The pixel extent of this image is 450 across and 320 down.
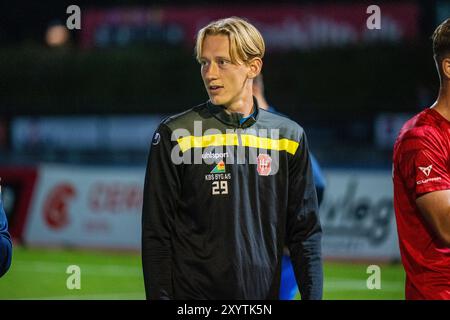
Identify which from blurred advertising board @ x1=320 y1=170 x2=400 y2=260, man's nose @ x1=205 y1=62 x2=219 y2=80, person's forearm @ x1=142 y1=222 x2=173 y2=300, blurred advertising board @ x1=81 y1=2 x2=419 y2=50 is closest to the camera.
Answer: person's forearm @ x1=142 y1=222 x2=173 y2=300

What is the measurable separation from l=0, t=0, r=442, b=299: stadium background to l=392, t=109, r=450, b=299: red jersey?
24.5 feet

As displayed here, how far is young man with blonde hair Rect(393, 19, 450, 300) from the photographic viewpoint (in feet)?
13.9

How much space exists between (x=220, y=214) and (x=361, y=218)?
34.6ft

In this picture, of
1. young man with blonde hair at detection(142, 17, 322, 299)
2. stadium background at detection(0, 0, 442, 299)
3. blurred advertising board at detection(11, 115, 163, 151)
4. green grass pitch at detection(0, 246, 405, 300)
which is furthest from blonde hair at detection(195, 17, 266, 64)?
blurred advertising board at detection(11, 115, 163, 151)

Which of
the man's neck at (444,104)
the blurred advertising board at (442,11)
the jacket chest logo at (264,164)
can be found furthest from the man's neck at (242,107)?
the blurred advertising board at (442,11)

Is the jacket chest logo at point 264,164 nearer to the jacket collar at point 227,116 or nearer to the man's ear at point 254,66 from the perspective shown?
the jacket collar at point 227,116

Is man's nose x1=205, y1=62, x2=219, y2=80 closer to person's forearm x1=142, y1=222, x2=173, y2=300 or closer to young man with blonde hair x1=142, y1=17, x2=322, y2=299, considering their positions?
young man with blonde hair x1=142, y1=17, x2=322, y2=299

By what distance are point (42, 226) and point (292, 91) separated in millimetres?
11569

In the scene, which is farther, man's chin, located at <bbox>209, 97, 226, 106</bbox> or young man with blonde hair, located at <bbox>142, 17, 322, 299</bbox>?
man's chin, located at <bbox>209, 97, 226, 106</bbox>

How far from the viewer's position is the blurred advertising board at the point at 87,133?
956 inches

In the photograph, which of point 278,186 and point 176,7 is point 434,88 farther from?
point 278,186

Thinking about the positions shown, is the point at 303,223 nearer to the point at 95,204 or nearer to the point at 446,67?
the point at 446,67

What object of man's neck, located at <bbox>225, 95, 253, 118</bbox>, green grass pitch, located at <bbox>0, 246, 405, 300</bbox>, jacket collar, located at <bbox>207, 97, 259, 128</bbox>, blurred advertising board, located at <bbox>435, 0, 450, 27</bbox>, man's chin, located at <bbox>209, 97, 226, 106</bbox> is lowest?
green grass pitch, located at <bbox>0, 246, 405, 300</bbox>
